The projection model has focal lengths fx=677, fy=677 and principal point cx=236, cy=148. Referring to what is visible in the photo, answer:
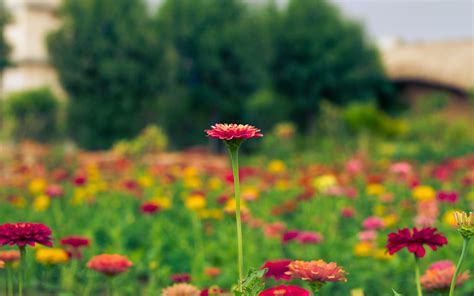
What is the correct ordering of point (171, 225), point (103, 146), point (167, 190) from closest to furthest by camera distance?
point (171, 225)
point (167, 190)
point (103, 146)

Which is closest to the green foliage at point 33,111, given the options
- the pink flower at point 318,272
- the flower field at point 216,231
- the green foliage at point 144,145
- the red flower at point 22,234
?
the green foliage at point 144,145

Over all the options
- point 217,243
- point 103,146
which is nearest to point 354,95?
point 103,146

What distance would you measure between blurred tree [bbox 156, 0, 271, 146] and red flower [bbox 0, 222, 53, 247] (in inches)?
765

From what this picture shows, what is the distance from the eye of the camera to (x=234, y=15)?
22844mm

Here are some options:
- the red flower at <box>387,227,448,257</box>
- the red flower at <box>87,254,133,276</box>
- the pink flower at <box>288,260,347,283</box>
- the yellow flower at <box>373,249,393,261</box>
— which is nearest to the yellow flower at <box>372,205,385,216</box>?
the yellow flower at <box>373,249,393,261</box>

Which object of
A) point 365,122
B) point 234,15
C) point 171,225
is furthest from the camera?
A: point 234,15

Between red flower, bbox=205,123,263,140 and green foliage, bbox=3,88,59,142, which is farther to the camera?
green foliage, bbox=3,88,59,142

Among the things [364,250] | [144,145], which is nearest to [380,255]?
[364,250]

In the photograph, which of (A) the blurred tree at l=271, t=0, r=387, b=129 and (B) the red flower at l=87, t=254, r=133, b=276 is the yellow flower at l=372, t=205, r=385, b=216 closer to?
(B) the red flower at l=87, t=254, r=133, b=276

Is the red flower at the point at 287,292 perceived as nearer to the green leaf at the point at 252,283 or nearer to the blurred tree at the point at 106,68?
the green leaf at the point at 252,283

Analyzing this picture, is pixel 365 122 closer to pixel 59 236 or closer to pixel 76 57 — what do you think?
pixel 76 57

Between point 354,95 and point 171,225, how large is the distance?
66.6 ft

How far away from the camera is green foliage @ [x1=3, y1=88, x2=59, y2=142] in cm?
1883

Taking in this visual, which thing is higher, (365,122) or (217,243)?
(365,122)
